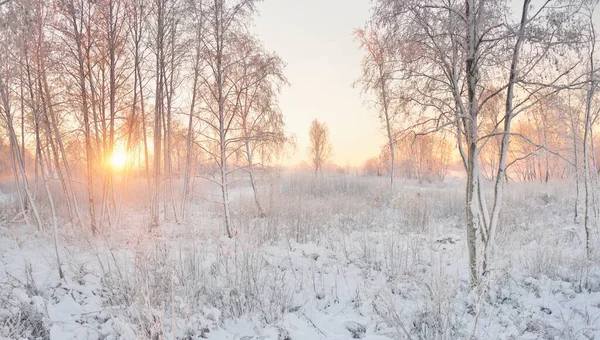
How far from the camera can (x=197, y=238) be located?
792 cm

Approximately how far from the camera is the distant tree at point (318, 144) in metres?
34.0

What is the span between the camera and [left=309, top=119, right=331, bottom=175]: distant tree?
34031 millimetres

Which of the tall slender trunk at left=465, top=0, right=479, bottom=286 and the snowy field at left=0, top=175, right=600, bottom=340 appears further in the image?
the tall slender trunk at left=465, top=0, right=479, bottom=286

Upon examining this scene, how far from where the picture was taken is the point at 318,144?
34125 mm

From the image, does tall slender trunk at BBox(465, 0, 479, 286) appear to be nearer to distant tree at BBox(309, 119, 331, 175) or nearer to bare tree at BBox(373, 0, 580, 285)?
bare tree at BBox(373, 0, 580, 285)

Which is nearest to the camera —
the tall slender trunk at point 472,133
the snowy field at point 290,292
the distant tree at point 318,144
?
the snowy field at point 290,292

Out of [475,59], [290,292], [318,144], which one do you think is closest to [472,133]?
[475,59]

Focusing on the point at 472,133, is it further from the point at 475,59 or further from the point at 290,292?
the point at 290,292

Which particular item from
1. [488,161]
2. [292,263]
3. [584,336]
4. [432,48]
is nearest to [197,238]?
[292,263]

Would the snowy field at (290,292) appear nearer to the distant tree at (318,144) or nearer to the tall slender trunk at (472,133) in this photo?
the tall slender trunk at (472,133)

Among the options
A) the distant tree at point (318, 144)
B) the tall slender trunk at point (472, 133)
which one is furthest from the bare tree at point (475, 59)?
the distant tree at point (318, 144)

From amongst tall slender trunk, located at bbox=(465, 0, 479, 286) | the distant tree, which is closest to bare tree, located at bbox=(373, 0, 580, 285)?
tall slender trunk, located at bbox=(465, 0, 479, 286)

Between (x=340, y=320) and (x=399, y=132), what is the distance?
3066mm

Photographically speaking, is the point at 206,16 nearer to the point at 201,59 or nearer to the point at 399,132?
the point at 201,59
